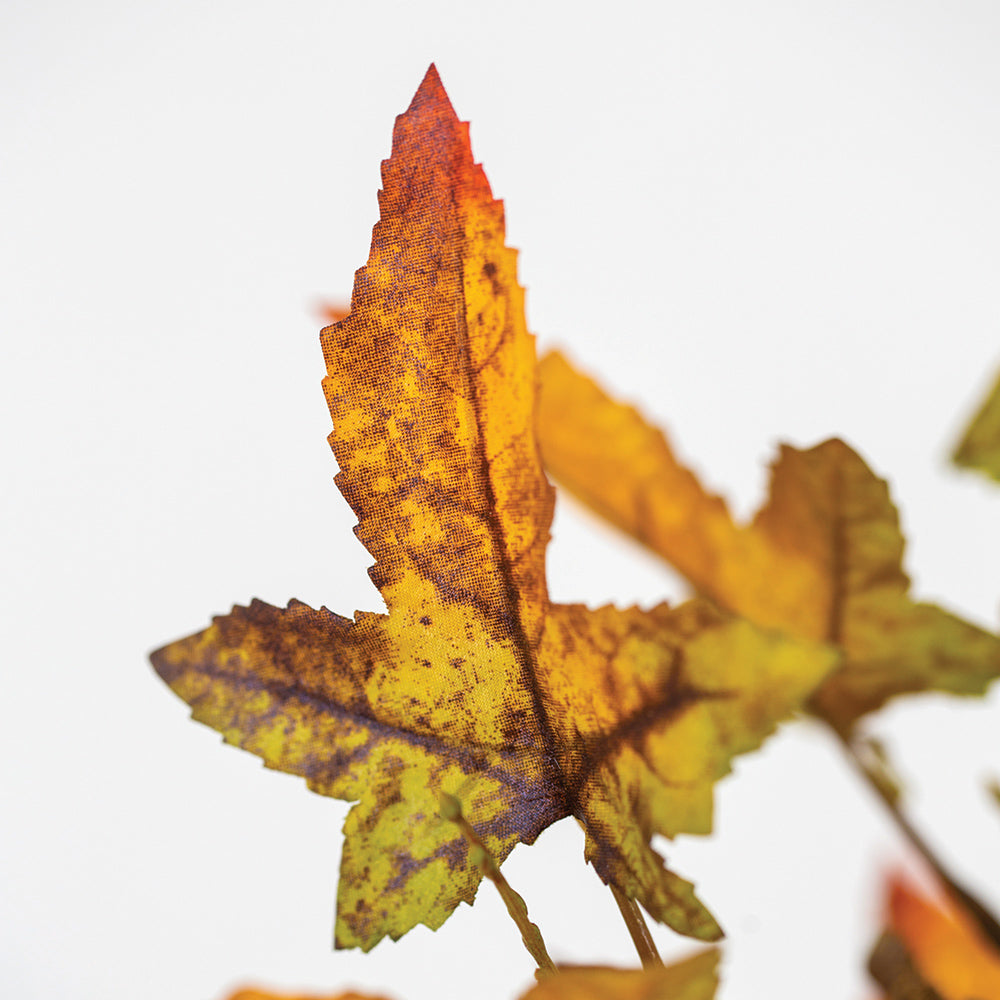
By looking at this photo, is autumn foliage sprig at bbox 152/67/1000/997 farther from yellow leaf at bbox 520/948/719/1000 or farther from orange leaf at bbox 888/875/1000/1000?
orange leaf at bbox 888/875/1000/1000

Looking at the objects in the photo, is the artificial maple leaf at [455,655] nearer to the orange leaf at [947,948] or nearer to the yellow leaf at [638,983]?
the yellow leaf at [638,983]

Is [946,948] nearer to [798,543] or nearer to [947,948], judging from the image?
[947,948]

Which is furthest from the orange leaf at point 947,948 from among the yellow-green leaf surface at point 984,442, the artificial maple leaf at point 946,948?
the yellow-green leaf surface at point 984,442

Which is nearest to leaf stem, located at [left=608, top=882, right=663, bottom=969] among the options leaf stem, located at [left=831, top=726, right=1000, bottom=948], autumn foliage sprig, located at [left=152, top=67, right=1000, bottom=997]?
autumn foliage sprig, located at [left=152, top=67, right=1000, bottom=997]

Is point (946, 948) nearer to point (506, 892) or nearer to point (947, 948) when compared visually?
point (947, 948)

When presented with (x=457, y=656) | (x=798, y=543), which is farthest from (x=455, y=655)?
(x=798, y=543)

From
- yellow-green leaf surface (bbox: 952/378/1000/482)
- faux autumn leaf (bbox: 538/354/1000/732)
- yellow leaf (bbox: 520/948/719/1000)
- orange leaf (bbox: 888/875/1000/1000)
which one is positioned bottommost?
yellow leaf (bbox: 520/948/719/1000)

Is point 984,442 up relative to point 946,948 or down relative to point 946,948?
up

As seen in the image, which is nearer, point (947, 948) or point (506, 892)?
point (506, 892)
